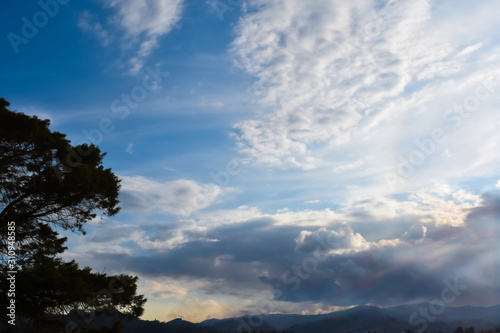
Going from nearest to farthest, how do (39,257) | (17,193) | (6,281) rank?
(6,281) → (17,193) → (39,257)

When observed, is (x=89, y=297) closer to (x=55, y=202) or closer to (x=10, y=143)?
(x=55, y=202)

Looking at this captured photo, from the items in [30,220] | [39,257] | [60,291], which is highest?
[30,220]

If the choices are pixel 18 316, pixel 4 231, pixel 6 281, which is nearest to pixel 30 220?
pixel 4 231

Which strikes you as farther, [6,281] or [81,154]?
[81,154]

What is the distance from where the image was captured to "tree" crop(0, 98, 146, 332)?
17172mm

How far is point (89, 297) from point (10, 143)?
799 centimetres

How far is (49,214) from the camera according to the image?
19562mm

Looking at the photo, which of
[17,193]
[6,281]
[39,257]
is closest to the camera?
[6,281]

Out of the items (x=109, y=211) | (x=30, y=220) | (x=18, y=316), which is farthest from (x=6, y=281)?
(x=109, y=211)

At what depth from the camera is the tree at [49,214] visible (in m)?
17.2

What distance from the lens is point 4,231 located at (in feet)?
58.0

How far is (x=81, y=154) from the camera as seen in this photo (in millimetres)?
20031

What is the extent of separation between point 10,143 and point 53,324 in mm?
8679

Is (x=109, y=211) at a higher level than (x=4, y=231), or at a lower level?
higher
